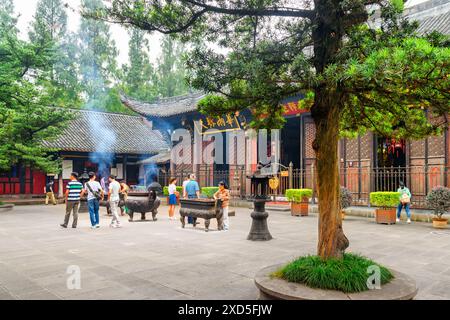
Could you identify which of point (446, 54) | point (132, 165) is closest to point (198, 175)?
point (132, 165)

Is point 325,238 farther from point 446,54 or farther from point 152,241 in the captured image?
point 152,241

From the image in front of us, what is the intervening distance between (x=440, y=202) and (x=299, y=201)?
4.32 m

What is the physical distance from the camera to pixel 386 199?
33.9 ft

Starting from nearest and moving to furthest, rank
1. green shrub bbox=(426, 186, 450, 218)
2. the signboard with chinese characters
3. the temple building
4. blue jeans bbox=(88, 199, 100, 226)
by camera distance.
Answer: green shrub bbox=(426, 186, 450, 218)
blue jeans bbox=(88, 199, 100, 226)
the temple building
the signboard with chinese characters

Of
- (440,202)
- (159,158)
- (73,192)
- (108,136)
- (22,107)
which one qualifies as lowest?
(440,202)

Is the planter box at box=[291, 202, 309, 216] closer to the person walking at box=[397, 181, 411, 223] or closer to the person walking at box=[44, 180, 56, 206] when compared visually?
the person walking at box=[397, 181, 411, 223]

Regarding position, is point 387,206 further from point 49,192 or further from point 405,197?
point 49,192

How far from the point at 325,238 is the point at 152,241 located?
182 inches

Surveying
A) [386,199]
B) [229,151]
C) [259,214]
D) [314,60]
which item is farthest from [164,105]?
[314,60]

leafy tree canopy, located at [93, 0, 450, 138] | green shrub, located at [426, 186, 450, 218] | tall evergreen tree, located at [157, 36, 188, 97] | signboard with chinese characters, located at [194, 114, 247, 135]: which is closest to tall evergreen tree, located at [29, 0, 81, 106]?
tall evergreen tree, located at [157, 36, 188, 97]

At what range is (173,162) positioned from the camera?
21.1m

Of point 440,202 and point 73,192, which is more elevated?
point 73,192

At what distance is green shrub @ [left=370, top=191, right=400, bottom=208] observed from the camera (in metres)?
10.2

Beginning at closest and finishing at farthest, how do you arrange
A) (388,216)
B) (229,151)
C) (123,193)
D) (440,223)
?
1. (440,223)
2. (388,216)
3. (123,193)
4. (229,151)
